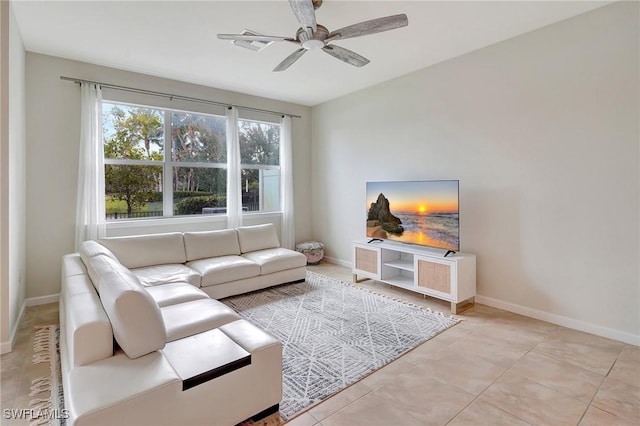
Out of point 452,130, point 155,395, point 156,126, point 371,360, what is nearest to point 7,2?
point 156,126

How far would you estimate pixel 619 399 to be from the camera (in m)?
2.00

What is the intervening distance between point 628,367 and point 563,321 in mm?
739

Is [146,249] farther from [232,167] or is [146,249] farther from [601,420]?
[601,420]

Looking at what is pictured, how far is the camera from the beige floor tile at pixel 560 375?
208 cm

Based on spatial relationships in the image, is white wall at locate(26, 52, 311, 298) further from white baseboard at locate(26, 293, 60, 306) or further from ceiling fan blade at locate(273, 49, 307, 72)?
ceiling fan blade at locate(273, 49, 307, 72)

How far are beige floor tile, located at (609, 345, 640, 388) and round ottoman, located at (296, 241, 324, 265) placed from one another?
12.8 feet

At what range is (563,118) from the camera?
3.02m

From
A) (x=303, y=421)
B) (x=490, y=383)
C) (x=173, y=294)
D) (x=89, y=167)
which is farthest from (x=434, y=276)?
(x=89, y=167)

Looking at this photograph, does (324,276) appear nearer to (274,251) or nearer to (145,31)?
(274,251)

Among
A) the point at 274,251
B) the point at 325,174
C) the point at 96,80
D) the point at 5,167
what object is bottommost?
the point at 274,251

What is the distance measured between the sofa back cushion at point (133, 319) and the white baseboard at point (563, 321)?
340cm

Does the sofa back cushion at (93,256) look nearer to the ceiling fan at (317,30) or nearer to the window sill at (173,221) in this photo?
the window sill at (173,221)

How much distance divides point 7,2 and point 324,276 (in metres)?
4.38

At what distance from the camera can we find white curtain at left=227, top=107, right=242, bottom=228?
4996 mm
